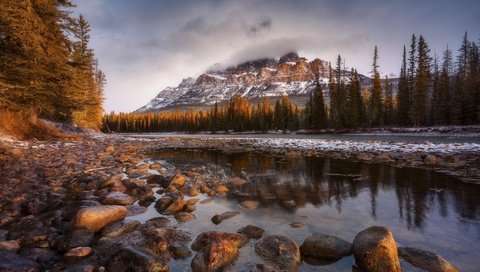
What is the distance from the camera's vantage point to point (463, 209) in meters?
6.27

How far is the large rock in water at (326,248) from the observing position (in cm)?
409

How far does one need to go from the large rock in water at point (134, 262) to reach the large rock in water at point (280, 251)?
1.56 metres

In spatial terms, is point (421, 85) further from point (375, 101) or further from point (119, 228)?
point (119, 228)

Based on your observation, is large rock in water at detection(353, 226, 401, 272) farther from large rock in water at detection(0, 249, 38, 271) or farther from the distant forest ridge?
the distant forest ridge

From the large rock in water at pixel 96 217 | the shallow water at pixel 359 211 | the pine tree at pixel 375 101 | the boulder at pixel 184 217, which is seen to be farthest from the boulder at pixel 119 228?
the pine tree at pixel 375 101

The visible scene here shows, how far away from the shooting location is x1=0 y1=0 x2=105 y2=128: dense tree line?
1357 cm

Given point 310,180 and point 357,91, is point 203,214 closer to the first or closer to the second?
point 310,180

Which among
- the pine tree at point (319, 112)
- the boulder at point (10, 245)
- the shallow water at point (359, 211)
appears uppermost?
the pine tree at point (319, 112)

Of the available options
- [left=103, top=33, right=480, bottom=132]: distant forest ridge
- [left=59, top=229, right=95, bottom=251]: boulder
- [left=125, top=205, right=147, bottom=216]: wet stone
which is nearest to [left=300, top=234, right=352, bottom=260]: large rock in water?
[left=59, top=229, right=95, bottom=251]: boulder

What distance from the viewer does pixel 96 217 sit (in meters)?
5.04

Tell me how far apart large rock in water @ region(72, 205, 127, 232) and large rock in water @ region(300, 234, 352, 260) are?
3834 millimetres

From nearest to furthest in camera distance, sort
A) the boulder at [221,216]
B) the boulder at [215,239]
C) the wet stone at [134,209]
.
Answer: the boulder at [215,239] < the boulder at [221,216] < the wet stone at [134,209]

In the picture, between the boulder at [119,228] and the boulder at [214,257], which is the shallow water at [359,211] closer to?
the boulder at [214,257]

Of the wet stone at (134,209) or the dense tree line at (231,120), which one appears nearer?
the wet stone at (134,209)
